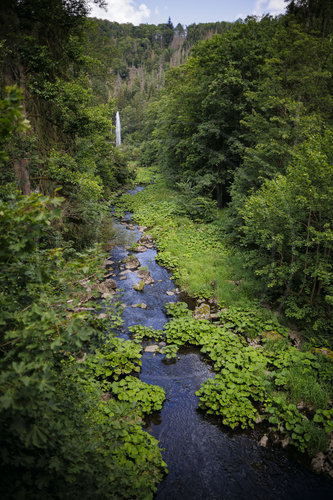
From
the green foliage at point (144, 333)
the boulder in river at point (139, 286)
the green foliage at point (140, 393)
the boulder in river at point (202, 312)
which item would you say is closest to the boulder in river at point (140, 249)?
the boulder in river at point (139, 286)

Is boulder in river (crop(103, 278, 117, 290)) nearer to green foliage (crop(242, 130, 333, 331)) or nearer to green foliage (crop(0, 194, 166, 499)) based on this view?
green foliage (crop(242, 130, 333, 331))

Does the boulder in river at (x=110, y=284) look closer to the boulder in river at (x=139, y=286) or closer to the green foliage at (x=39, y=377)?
the boulder in river at (x=139, y=286)

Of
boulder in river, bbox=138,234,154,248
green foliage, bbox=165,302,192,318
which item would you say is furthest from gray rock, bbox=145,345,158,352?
boulder in river, bbox=138,234,154,248

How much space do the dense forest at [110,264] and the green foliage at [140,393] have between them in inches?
1.3

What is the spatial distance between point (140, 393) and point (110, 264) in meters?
7.66

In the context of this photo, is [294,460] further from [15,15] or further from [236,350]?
[15,15]

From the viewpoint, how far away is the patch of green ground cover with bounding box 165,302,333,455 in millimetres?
5211

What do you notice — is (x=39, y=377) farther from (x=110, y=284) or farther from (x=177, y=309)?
(x=110, y=284)

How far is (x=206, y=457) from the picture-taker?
4910 millimetres

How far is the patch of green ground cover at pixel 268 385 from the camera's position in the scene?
5211mm

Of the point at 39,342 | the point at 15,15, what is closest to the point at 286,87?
the point at 15,15

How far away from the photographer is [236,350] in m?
7.04

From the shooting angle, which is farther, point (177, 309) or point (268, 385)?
point (177, 309)

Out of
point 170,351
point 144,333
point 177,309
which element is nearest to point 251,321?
point 177,309
